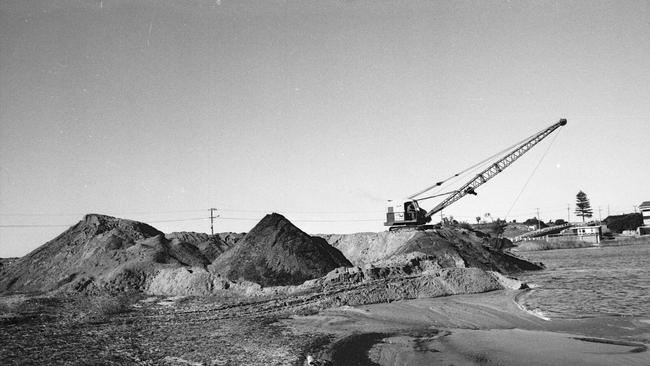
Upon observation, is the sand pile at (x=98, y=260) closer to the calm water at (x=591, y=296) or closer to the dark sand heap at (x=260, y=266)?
the dark sand heap at (x=260, y=266)

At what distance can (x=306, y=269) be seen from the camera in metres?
21.2

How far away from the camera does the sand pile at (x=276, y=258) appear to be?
20812mm

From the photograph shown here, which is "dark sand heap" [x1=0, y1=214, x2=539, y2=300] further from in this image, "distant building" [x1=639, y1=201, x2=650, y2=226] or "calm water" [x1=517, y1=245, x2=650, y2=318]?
"distant building" [x1=639, y1=201, x2=650, y2=226]

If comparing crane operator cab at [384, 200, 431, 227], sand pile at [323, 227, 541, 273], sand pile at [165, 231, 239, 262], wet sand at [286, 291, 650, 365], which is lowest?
wet sand at [286, 291, 650, 365]

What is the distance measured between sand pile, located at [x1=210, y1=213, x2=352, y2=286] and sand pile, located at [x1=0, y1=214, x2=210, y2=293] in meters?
4.40

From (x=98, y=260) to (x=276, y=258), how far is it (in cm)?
1379

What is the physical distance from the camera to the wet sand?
841cm

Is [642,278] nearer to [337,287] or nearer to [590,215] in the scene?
[337,287]

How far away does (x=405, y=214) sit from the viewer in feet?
123

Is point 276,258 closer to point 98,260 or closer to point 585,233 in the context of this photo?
point 98,260

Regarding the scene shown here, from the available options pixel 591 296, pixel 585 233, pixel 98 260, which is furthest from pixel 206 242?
pixel 585 233

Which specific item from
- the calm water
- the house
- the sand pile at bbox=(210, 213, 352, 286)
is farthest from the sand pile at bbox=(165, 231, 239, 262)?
the house

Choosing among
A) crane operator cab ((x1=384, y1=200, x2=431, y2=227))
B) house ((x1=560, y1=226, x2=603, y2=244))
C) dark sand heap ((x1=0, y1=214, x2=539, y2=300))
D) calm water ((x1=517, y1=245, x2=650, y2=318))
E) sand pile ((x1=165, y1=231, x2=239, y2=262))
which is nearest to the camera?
calm water ((x1=517, y1=245, x2=650, y2=318))

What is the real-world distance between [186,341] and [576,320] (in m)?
10.2
